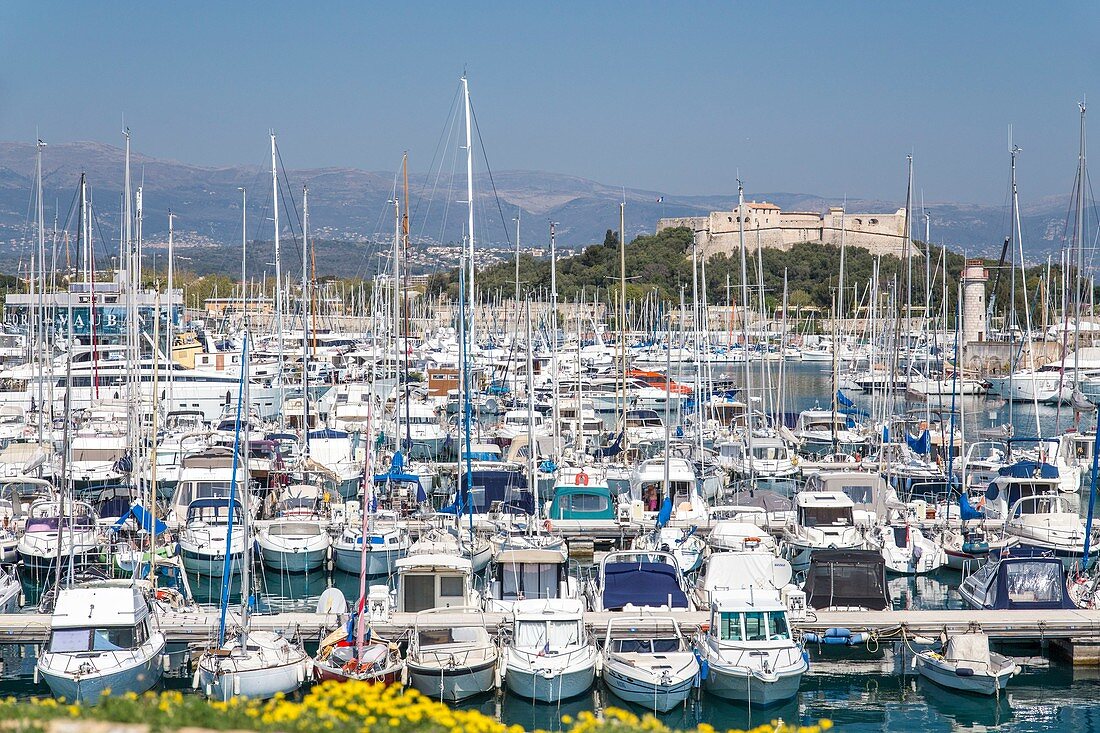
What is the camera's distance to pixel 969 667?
18438mm

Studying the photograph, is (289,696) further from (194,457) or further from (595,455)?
(595,455)

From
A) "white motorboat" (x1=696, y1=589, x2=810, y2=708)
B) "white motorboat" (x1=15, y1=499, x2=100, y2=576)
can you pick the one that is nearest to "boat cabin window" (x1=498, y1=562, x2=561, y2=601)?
"white motorboat" (x1=696, y1=589, x2=810, y2=708)

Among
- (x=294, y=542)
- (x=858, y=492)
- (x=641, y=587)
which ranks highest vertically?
(x=858, y=492)

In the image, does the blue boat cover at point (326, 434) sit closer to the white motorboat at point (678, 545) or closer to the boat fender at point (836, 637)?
the white motorboat at point (678, 545)

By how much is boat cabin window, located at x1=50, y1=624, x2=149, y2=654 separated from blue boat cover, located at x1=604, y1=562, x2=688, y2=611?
7.21 m

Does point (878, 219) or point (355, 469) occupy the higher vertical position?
point (878, 219)

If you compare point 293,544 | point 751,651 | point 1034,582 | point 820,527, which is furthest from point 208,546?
point 1034,582

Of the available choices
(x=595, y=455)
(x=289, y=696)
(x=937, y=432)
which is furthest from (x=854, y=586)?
(x=937, y=432)

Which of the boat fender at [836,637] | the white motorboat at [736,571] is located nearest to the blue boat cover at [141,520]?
the white motorboat at [736,571]

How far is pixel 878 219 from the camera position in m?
141

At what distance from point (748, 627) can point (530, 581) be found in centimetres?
411

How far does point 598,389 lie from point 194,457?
1120 inches

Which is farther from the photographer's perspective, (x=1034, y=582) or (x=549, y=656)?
(x=1034, y=582)

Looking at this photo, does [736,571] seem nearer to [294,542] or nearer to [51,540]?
[294,542]
